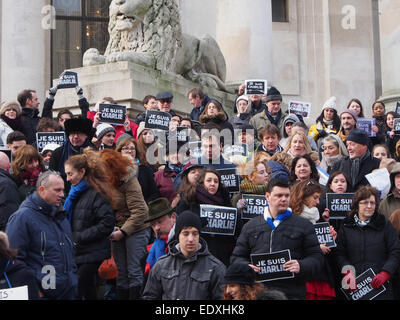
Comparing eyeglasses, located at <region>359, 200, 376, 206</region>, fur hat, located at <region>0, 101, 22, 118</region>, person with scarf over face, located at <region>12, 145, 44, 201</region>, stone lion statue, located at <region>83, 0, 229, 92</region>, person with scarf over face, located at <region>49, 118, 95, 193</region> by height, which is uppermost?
stone lion statue, located at <region>83, 0, 229, 92</region>

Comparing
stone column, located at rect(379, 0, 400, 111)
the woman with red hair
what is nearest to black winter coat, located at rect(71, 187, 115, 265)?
the woman with red hair

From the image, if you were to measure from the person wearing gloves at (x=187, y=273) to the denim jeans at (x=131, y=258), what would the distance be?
1621mm

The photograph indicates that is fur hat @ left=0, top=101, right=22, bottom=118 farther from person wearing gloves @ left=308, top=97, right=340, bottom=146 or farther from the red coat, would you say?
person wearing gloves @ left=308, top=97, right=340, bottom=146

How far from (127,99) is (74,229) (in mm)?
6159

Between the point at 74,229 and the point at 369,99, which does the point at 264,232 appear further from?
the point at 369,99

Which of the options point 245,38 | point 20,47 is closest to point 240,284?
point 245,38

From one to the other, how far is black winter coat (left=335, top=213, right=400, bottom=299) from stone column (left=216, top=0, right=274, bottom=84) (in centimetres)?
1156

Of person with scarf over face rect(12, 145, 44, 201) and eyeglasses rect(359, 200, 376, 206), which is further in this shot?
person with scarf over face rect(12, 145, 44, 201)

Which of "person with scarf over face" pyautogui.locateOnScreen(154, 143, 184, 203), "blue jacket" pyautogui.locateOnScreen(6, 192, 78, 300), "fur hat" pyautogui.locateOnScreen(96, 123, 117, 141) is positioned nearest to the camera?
"blue jacket" pyautogui.locateOnScreen(6, 192, 78, 300)

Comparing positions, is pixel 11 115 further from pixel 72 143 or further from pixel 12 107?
pixel 72 143

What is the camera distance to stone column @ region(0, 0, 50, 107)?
867 inches

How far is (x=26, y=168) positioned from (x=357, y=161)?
13.5ft

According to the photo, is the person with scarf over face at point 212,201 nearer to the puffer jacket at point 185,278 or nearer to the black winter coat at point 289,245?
the black winter coat at point 289,245

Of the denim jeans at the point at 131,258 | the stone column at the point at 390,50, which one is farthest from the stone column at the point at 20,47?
the denim jeans at the point at 131,258
